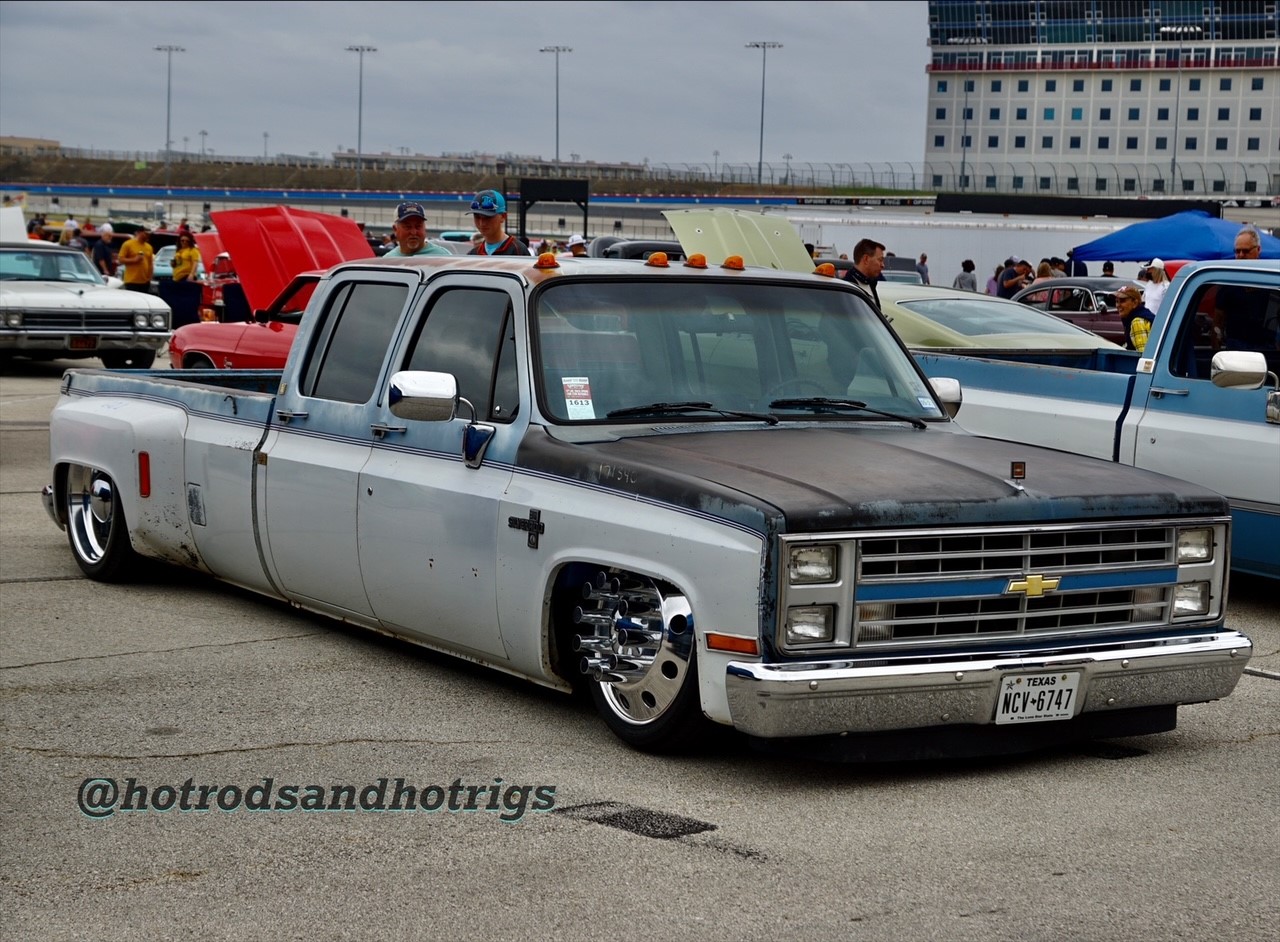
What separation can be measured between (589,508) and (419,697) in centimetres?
128

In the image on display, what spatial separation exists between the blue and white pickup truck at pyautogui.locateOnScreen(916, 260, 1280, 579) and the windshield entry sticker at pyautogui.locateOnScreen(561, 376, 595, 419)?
11.5 feet

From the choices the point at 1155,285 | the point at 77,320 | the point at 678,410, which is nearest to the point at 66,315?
the point at 77,320

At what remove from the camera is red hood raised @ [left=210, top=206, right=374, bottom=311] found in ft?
51.8

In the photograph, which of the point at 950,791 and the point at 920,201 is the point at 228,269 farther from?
the point at 920,201

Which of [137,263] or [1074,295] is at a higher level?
[137,263]

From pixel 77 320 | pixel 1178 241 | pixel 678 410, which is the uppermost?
pixel 1178 241

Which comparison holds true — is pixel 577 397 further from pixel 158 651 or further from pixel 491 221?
pixel 491 221

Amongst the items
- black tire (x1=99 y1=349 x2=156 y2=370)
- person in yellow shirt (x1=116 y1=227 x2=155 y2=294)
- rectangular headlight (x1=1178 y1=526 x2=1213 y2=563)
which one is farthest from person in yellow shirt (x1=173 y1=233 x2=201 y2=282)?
rectangular headlight (x1=1178 y1=526 x2=1213 y2=563)

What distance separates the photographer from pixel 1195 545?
19.6 ft

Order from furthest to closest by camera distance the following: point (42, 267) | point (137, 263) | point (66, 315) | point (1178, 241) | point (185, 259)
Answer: point (1178, 241), point (185, 259), point (137, 263), point (42, 267), point (66, 315)

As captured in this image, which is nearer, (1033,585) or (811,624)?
(811,624)

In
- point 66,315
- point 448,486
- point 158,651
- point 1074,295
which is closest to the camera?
point 448,486

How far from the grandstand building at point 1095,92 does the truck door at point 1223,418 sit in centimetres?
12680

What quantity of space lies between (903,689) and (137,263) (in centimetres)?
2159
